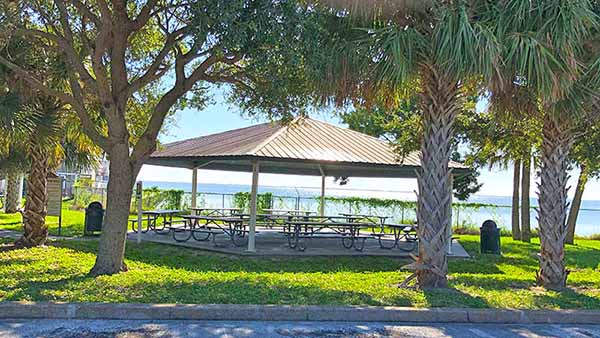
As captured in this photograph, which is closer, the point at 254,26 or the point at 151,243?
the point at 254,26

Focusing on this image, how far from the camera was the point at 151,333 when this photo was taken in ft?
17.6

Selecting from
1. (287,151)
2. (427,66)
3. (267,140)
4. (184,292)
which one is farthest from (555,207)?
(267,140)

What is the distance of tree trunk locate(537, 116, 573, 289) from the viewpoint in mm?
8055

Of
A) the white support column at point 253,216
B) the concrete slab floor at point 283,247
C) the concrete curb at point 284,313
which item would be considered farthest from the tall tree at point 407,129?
the concrete curb at point 284,313

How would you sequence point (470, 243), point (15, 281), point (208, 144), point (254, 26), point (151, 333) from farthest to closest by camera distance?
point (470, 243), point (208, 144), point (15, 281), point (254, 26), point (151, 333)

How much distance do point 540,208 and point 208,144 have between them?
9.38 metres

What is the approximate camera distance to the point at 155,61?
8922 mm

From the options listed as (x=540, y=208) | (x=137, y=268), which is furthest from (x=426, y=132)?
(x=137, y=268)

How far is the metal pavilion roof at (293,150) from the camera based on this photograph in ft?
39.5

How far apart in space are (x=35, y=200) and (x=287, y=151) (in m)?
5.76

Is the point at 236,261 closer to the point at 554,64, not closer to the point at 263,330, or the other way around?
the point at 263,330

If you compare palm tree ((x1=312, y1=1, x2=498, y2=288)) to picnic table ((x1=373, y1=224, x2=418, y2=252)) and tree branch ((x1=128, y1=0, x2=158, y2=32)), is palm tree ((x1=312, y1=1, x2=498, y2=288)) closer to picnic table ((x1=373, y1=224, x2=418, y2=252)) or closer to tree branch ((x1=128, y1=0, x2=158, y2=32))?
tree branch ((x1=128, y1=0, x2=158, y2=32))

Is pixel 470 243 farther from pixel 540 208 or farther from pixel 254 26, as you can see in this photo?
pixel 254 26

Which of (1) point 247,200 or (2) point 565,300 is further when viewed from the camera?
(1) point 247,200
